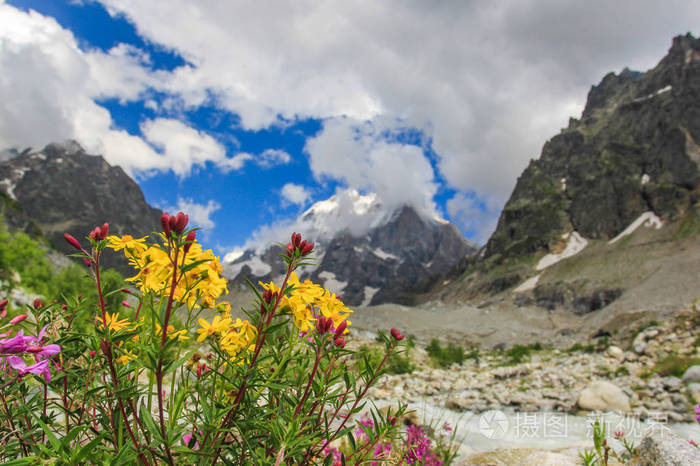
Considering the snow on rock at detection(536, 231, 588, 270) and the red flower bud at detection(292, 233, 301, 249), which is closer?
the red flower bud at detection(292, 233, 301, 249)

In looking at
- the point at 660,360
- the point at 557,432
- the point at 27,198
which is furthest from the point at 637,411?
the point at 27,198

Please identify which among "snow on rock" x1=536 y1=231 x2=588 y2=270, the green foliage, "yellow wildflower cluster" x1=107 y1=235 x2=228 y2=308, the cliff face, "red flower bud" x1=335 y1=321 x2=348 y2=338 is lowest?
"red flower bud" x1=335 y1=321 x2=348 y2=338

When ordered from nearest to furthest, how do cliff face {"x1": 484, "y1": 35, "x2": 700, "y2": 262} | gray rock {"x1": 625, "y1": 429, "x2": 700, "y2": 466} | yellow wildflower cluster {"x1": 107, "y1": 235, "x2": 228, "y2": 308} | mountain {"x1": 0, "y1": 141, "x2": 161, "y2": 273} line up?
yellow wildflower cluster {"x1": 107, "y1": 235, "x2": 228, "y2": 308} < gray rock {"x1": 625, "y1": 429, "x2": 700, "y2": 466} < cliff face {"x1": 484, "y1": 35, "x2": 700, "y2": 262} < mountain {"x1": 0, "y1": 141, "x2": 161, "y2": 273}

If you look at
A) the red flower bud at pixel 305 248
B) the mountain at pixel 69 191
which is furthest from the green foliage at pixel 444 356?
the mountain at pixel 69 191

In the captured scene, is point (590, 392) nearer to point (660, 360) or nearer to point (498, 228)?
point (660, 360)

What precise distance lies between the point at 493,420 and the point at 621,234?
95464mm

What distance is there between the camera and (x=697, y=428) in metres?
5.83

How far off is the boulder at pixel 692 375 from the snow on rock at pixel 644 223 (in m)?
82.2

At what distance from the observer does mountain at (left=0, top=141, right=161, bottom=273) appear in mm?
159125

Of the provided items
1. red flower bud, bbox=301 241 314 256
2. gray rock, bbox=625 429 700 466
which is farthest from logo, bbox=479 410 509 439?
red flower bud, bbox=301 241 314 256

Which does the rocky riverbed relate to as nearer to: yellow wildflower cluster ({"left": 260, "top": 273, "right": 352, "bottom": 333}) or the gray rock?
the gray rock

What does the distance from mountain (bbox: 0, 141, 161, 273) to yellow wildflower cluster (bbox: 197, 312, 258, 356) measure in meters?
Answer: 166

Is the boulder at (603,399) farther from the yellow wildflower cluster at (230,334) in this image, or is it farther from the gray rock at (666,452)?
A: the yellow wildflower cluster at (230,334)

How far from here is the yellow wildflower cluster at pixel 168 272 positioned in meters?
1.53
